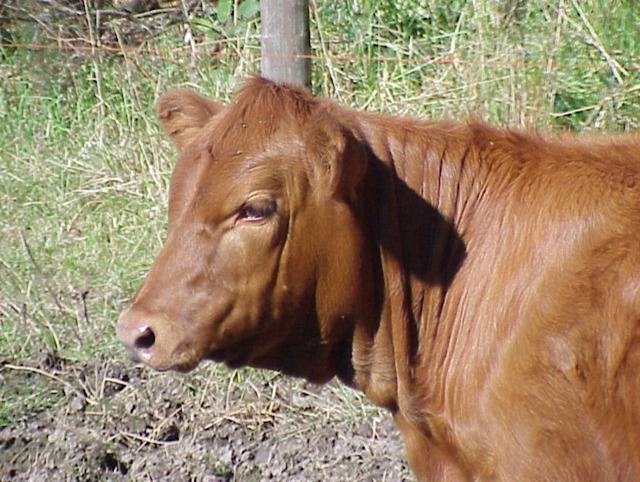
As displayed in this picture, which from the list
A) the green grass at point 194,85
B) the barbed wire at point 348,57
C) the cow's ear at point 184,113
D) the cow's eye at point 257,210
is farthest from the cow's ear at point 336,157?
the green grass at point 194,85

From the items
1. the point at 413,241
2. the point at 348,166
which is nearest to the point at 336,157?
the point at 348,166

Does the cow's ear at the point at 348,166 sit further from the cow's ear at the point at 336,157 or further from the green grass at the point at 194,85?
the green grass at the point at 194,85

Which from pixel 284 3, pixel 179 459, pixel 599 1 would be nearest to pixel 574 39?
pixel 599 1

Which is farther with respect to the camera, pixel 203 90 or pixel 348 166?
pixel 203 90

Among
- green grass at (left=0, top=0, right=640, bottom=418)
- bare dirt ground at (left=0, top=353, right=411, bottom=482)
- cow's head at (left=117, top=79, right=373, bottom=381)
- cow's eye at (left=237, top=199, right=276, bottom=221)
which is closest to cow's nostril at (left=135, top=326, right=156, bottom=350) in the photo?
cow's head at (left=117, top=79, right=373, bottom=381)

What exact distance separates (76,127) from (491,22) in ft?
9.42

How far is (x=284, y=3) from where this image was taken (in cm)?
576

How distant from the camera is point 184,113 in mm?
4188

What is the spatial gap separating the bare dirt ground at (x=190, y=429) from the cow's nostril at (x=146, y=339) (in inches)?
68.0

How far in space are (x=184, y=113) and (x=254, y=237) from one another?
27.8 inches

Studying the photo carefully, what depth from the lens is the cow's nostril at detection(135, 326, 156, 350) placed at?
11.9ft

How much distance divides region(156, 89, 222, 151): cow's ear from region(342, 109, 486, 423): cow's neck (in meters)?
0.54

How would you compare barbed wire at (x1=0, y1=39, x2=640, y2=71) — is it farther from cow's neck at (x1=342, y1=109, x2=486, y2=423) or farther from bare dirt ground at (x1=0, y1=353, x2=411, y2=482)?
cow's neck at (x1=342, y1=109, x2=486, y2=423)

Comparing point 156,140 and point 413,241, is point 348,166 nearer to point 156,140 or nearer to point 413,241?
point 413,241
